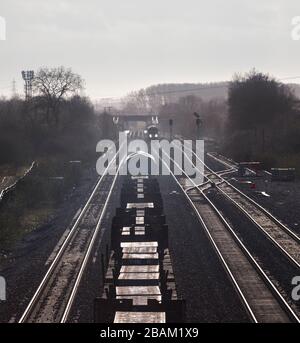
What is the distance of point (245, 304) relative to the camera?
12000 millimetres

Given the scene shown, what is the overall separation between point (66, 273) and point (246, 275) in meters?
5.29

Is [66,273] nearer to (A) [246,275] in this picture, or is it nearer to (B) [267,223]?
(A) [246,275]

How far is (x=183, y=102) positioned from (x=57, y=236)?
438 ft

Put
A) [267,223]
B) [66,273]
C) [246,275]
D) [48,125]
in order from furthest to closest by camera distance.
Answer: [48,125] → [267,223] → [66,273] → [246,275]

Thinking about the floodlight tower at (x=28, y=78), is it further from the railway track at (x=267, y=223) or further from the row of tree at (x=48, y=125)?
the railway track at (x=267, y=223)

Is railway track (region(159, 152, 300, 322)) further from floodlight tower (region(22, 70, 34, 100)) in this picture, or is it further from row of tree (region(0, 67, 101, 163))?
floodlight tower (region(22, 70, 34, 100))

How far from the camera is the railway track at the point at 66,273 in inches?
469

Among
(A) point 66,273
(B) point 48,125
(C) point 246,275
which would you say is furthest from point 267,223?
(B) point 48,125

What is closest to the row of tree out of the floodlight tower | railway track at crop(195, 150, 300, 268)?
the floodlight tower

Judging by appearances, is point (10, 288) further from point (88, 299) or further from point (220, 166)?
point (220, 166)

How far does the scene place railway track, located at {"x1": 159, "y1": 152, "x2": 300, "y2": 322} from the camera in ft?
38.1

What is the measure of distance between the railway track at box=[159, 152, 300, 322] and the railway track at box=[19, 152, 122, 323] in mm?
4377

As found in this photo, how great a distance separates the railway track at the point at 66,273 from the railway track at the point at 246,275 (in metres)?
4.38

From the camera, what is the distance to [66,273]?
14961 millimetres
